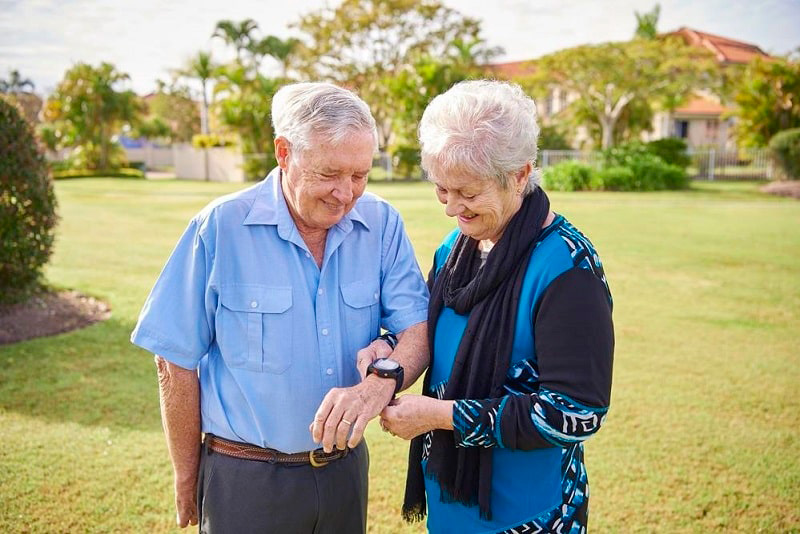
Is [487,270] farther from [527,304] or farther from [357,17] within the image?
[357,17]

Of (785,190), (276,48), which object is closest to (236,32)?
(276,48)

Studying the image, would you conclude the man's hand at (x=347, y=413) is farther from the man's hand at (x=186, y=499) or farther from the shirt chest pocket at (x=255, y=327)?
the man's hand at (x=186, y=499)

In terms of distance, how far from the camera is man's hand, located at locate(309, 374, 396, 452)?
1.89 m

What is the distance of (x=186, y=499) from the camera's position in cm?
234

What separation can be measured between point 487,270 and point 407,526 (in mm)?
2164

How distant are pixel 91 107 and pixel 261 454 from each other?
133 ft

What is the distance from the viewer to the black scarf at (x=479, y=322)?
2.01 metres

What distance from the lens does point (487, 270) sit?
2033 millimetres

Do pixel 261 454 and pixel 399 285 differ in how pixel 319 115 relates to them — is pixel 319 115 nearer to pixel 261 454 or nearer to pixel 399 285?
pixel 399 285

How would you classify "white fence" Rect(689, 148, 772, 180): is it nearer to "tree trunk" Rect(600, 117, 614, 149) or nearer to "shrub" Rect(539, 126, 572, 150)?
"tree trunk" Rect(600, 117, 614, 149)

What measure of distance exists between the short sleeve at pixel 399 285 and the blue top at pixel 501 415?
10cm

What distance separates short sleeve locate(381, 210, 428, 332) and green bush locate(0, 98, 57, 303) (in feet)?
20.1

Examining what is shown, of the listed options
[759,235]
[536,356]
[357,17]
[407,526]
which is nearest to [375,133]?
[536,356]

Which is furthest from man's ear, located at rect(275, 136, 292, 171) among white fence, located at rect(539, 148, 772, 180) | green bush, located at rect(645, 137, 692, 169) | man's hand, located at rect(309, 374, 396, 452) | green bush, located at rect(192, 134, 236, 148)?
green bush, located at rect(192, 134, 236, 148)
